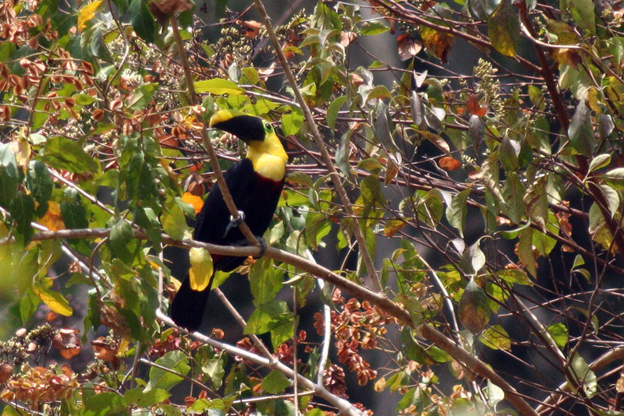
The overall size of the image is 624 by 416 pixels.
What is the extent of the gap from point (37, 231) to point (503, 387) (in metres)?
1.12

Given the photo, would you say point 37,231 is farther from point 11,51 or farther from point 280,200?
point 280,200

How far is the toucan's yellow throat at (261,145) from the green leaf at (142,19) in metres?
0.98

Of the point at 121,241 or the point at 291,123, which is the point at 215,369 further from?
the point at 121,241

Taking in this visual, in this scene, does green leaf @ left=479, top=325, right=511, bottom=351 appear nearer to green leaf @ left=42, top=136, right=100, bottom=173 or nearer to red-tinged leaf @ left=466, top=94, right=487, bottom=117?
red-tinged leaf @ left=466, top=94, right=487, bottom=117

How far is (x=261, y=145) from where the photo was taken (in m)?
2.54

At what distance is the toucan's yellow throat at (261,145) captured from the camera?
96.3 inches

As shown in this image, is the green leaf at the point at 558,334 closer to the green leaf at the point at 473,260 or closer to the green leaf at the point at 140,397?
the green leaf at the point at 473,260

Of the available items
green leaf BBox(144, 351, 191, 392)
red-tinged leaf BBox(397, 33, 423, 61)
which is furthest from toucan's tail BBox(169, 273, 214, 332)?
red-tinged leaf BBox(397, 33, 423, 61)

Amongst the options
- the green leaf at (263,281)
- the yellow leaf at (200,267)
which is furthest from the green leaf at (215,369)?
the yellow leaf at (200,267)

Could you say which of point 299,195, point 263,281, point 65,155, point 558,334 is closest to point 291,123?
point 299,195

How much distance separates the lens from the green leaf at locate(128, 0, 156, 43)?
1400 millimetres

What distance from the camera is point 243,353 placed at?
2182 mm

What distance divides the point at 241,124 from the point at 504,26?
41.7 inches

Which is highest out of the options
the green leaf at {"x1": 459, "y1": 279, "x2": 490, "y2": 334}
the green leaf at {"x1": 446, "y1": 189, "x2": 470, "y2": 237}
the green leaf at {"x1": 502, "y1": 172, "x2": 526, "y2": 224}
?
the green leaf at {"x1": 502, "y1": 172, "x2": 526, "y2": 224}
